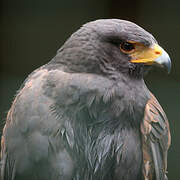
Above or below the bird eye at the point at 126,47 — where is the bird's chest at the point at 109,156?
below

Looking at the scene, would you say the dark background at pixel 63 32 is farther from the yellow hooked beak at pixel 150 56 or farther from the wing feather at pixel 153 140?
the yellow hooked beak at pixel 150 56

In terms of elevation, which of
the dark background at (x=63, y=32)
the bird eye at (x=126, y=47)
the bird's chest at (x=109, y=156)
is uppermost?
the bird eye at (x=126, y=47)

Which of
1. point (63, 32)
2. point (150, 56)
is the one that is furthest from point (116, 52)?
point (63, 32)

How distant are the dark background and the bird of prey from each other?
413 mm

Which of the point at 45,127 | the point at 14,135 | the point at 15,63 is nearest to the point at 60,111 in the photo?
the point at 45,127

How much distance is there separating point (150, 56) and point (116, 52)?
6.0 inches

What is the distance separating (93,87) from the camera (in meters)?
2.21

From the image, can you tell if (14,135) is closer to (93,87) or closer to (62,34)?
(93,87)

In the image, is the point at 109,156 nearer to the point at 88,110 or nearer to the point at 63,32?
the point at 88,110

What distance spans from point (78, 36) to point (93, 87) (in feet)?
0.83

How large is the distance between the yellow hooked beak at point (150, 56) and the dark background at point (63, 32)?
1.50 ft

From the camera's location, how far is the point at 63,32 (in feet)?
10.6

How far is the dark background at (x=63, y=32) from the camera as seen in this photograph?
113 inches

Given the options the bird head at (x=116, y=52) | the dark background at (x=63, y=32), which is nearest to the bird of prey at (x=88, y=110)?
the bird head at (x=116, y=52)
